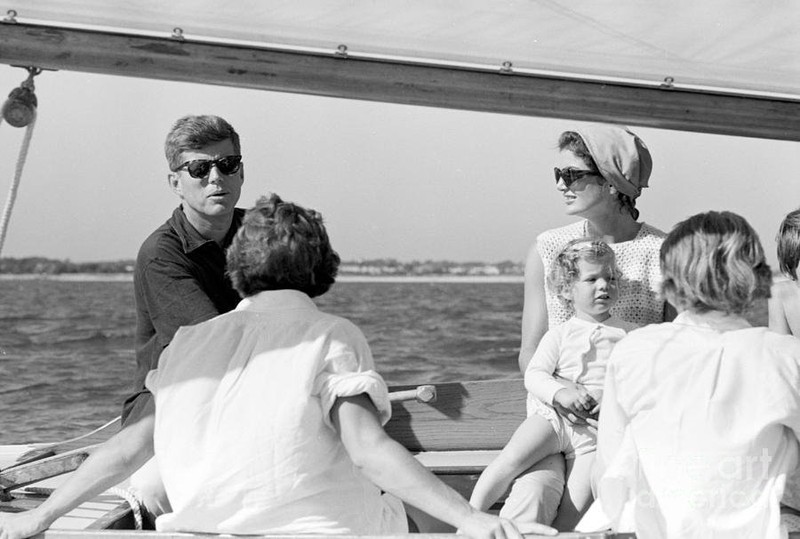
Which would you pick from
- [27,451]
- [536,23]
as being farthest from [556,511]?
[27,451]

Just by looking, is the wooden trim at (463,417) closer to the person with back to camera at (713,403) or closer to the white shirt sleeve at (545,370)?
the white shirt sleeve at (545,370)

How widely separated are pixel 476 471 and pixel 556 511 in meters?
0.35

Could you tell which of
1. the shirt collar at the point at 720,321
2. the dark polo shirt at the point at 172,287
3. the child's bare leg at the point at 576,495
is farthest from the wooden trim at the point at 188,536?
the child's bare leg at the point at 576,495

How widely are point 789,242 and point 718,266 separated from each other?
2.57 feet

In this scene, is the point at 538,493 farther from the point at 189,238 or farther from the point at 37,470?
the point at 37,470

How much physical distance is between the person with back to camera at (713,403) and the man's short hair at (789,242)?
2.30 feet

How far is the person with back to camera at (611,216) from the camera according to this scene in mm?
2871

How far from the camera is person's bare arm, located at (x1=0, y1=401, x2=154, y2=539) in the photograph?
2.10 m

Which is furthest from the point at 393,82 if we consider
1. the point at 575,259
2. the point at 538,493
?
the point at 538,493

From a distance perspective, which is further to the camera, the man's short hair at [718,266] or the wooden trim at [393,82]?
the wooden trim at [393,82]

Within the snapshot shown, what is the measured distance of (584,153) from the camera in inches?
113

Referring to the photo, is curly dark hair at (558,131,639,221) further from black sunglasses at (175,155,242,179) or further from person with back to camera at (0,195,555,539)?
person with back to camera at (0,195,555,539)

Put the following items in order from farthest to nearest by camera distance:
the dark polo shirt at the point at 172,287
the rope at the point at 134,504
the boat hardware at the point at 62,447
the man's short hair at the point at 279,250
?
1. the boat hardware at the point at 62,447
2. the dark polo shirt at the point at 172,287
3. the rope at the point at 134,504
4. the man's short hair at the point at 279,250

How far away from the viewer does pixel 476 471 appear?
2.94 metres
